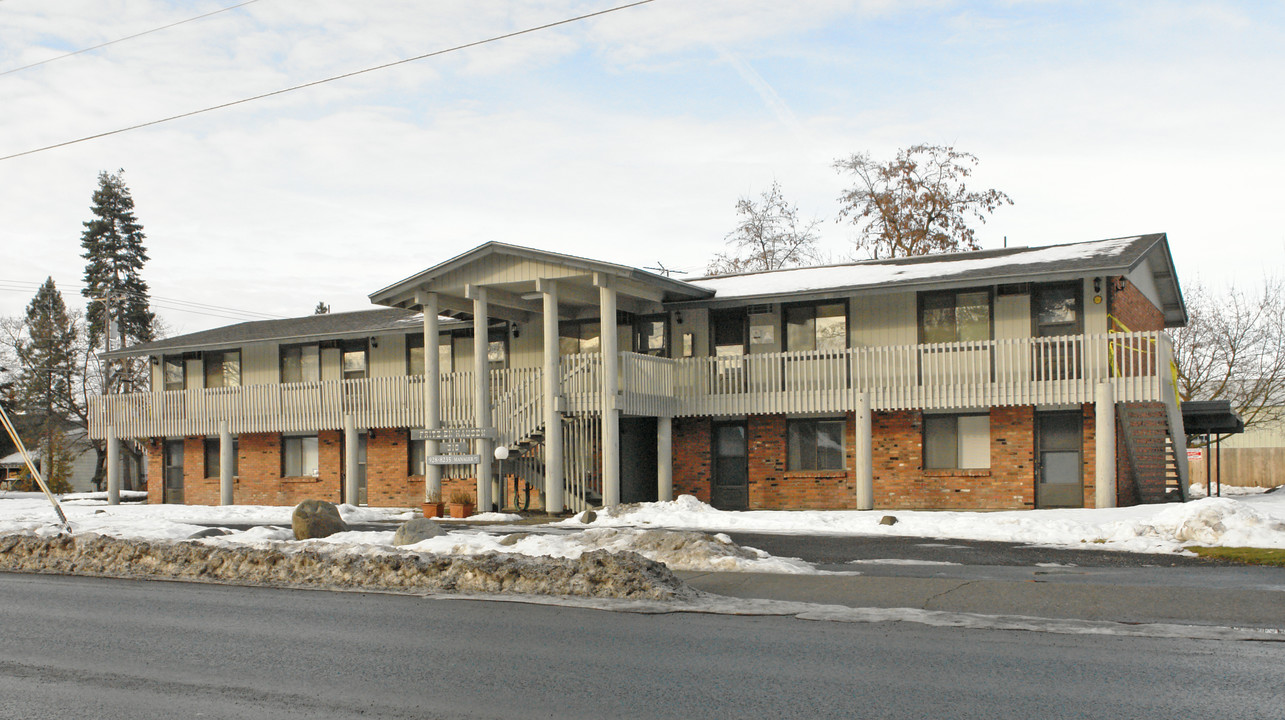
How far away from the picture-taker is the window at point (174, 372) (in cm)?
3512

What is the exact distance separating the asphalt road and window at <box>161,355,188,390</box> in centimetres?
2596

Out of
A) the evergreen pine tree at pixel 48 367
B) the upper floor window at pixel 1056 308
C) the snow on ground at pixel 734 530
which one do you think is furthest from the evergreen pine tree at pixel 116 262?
the upper floor window at pixel 1056 308

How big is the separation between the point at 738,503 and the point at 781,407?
A: 305cm

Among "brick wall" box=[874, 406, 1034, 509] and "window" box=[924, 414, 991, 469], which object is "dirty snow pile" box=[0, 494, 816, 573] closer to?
"brick wall" box=[874, 406, 1034, 509]

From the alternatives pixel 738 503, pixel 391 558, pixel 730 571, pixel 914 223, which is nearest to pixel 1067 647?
pixel 730 571

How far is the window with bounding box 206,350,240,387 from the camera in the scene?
1342 inches

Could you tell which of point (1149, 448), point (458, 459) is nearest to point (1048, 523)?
point (1149, 448)

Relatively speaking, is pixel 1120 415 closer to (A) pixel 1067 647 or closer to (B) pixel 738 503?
(B) pixel 738 503

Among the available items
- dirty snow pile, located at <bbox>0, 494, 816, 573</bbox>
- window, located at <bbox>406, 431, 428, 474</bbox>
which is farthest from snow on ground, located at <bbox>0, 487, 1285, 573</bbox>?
window, located at <bbox>406, 431, 428, 474</bbox>

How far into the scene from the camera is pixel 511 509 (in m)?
26.5

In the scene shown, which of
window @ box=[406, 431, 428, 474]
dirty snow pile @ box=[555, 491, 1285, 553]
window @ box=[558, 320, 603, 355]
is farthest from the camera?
window @ box=[406, 431, 428, 474]

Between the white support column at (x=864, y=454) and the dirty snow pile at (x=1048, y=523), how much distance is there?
153 centimetres

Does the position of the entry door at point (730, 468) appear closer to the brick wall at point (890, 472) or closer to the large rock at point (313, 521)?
the brick wall at point (890, 472)

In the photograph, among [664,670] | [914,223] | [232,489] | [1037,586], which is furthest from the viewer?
[914,223]
